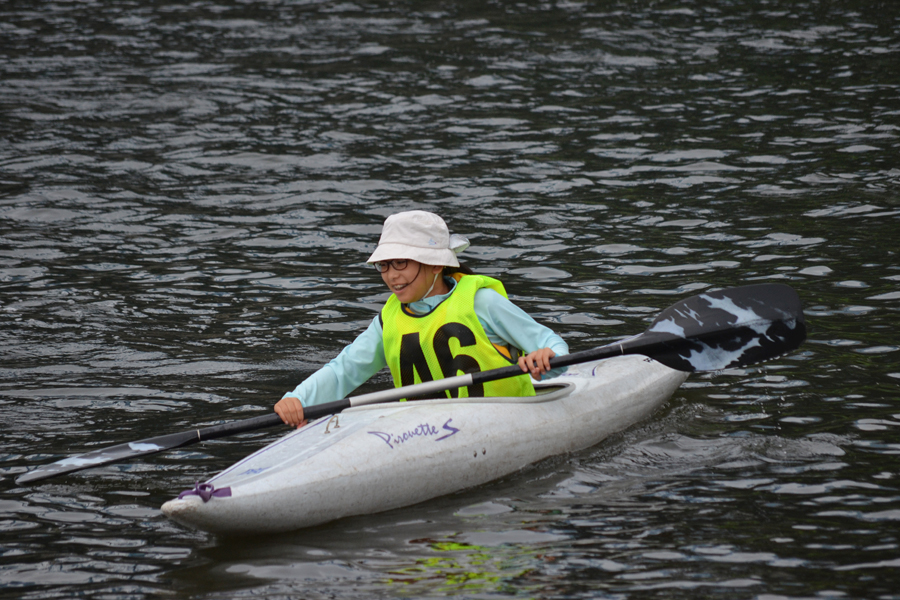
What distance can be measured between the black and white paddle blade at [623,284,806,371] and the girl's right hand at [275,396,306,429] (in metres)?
1.74

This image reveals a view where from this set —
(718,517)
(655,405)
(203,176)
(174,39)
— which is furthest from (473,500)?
(174,39)

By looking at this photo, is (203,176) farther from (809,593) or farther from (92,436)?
(809,593)

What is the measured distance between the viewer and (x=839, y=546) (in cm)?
387

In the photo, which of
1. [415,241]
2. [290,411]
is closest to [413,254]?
[415,241]

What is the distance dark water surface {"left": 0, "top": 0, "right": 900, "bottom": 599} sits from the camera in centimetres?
408

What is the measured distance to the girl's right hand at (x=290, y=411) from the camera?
15.5ft

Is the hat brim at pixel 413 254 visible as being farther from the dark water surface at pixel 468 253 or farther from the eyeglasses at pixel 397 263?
the dark water surface at pixel 468 253

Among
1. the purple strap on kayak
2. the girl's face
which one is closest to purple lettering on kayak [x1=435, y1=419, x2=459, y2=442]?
the girl's face

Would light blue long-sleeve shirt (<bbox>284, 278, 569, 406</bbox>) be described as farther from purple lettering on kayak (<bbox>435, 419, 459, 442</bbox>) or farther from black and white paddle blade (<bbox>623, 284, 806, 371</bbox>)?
black and white paddle blade (<bbox>623, 284, 806, 371</bbox>)

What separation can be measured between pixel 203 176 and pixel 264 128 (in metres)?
1.56

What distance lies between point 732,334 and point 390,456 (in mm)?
1919

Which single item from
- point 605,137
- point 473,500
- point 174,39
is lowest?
point 473,500

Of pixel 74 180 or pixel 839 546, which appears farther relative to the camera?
pixel 74 180

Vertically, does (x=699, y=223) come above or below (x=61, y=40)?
below
